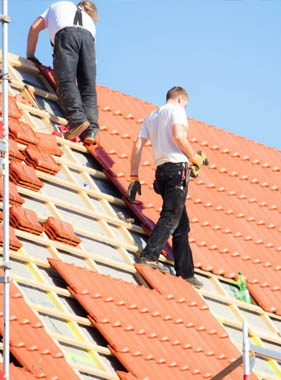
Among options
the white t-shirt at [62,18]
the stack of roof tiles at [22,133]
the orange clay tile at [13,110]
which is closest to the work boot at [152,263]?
the stack of roof tiles at [22,133]

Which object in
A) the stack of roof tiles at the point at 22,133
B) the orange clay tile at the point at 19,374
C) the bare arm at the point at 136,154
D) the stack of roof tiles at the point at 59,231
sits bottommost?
the orange clay tile at the point at 19,374

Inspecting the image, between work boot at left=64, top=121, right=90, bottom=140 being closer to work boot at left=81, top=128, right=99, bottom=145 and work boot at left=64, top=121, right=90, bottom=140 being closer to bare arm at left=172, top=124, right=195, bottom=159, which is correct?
work boot at left=81, top=128, right=99, bottom=145

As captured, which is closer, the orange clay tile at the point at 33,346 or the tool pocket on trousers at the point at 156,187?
the orange clay tile at the point at 33,346

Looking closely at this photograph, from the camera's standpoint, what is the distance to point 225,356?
9383 mm

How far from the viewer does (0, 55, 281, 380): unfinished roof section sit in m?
8.60

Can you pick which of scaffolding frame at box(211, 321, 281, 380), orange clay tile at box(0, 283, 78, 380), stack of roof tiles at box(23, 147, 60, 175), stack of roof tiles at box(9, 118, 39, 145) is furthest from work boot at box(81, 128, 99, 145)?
scaffolding frame at box(211, 321, 281, 380)

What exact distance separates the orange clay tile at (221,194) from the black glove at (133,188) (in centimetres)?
23

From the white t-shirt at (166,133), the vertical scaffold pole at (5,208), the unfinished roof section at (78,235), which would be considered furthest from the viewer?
the white t-shirt at (166,133)

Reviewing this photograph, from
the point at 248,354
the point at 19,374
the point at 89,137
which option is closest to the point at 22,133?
the point at 89,137

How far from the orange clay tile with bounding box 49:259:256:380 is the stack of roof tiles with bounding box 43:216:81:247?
422 millimetres

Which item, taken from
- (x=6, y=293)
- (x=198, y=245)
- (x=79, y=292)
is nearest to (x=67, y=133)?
(x=198, y=245)

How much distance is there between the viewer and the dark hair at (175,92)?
1045 cm

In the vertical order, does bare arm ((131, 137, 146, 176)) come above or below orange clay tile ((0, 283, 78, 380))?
above

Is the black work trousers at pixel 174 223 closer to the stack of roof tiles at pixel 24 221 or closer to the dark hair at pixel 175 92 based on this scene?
the dark hair at pixel 175 92
